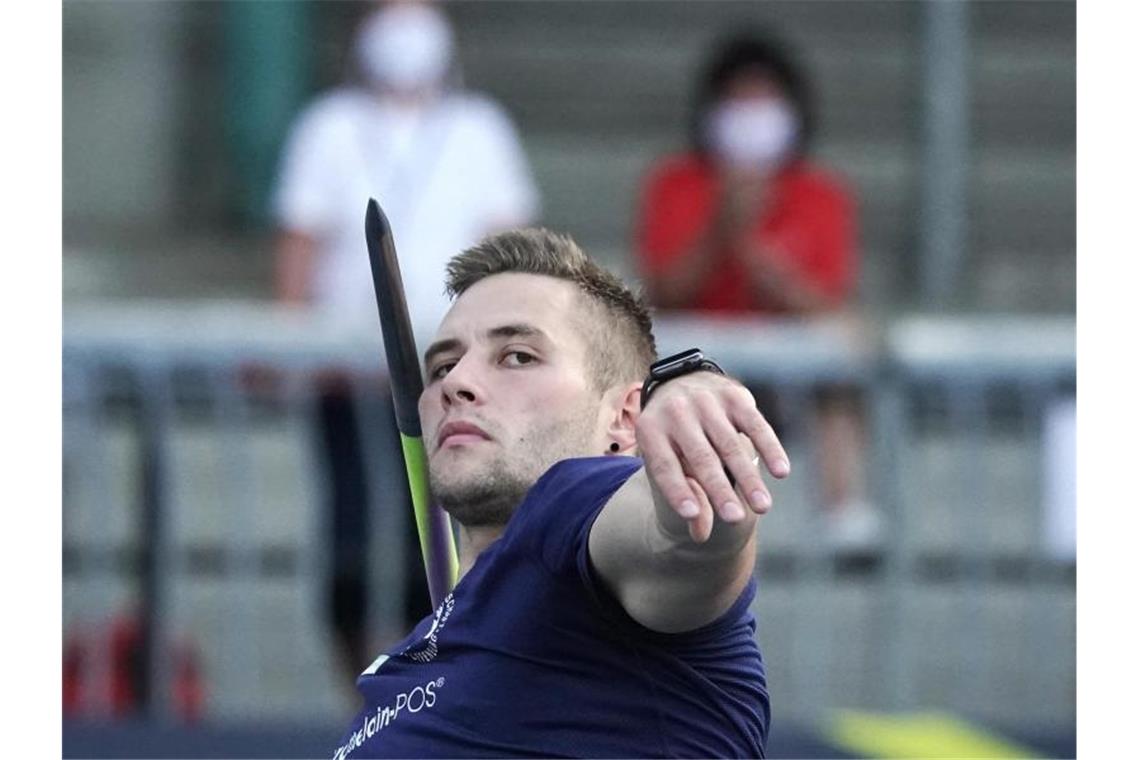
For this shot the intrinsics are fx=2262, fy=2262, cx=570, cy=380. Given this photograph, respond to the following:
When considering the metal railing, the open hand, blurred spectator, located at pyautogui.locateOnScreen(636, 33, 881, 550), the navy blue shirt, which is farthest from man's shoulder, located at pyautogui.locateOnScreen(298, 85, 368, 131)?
the open hand

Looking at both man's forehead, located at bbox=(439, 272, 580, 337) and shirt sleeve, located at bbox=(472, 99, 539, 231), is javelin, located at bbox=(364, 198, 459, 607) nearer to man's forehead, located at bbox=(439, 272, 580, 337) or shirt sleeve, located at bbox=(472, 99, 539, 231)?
man's forehead, located at bbox=(439, 272, 580, 337)

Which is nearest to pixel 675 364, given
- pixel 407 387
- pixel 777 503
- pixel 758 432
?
pixel 758 432

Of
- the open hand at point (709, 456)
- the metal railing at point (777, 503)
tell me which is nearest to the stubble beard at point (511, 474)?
the open hand at point (709, 456)

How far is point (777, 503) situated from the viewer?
6742mm

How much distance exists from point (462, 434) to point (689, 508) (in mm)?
755

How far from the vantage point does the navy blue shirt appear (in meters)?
2.65

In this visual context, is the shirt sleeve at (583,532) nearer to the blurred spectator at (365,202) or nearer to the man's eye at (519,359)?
the man's eye at (519,359)

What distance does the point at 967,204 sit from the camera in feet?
32.8

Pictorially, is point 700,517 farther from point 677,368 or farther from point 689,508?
point 677,368

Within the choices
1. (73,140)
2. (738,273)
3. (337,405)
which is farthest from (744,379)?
(73,140)

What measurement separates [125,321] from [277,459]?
74 centimetres

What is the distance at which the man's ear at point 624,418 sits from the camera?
3.00 meters

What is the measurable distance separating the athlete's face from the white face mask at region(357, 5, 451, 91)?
3.40m

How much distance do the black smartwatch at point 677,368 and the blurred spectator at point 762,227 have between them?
369cm
